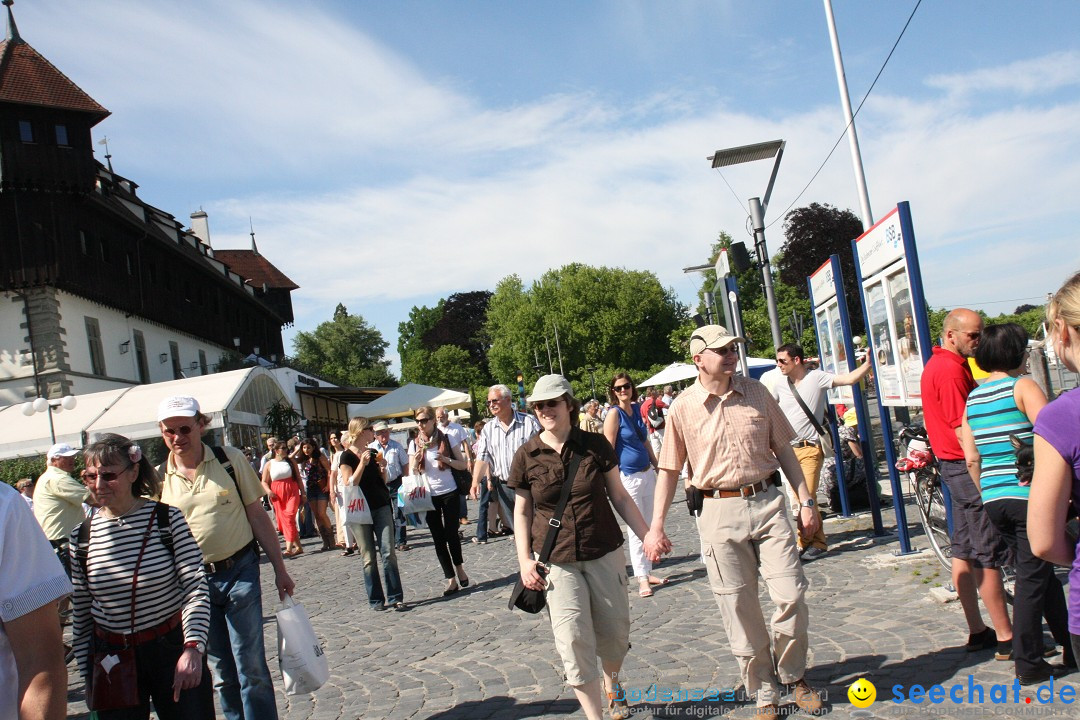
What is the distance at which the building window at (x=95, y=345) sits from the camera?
1355 inches

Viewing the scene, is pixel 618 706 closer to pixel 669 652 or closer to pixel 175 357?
pixel 669 652

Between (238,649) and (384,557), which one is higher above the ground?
(238,649)

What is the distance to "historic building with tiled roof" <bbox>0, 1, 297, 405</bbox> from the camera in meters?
31.8

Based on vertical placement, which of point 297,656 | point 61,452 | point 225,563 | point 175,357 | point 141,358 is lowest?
point 297,656

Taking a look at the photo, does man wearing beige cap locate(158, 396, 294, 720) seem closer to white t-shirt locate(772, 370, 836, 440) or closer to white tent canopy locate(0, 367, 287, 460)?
white t-shirt locate(772, 370, 836, 440)

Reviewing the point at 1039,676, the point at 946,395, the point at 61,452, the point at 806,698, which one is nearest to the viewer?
the point at 1039,676

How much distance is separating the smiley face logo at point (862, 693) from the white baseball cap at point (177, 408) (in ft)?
11.7

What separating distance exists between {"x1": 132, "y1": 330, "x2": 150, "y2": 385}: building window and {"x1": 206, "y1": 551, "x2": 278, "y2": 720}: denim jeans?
36.4 meters

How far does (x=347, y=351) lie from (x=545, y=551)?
9378cm

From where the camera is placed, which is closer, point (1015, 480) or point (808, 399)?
point (1015, 480)

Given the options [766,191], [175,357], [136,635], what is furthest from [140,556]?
[175,357]

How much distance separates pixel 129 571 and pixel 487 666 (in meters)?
2.93

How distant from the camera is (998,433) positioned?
178 inches

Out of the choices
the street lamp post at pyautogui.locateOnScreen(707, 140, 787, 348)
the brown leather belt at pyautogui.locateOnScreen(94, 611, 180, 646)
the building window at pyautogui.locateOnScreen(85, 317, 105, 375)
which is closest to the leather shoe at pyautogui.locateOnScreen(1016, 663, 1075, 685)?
the brown leather belt at pyautogui.locateOnScreen(94, 611, 180, 646)
